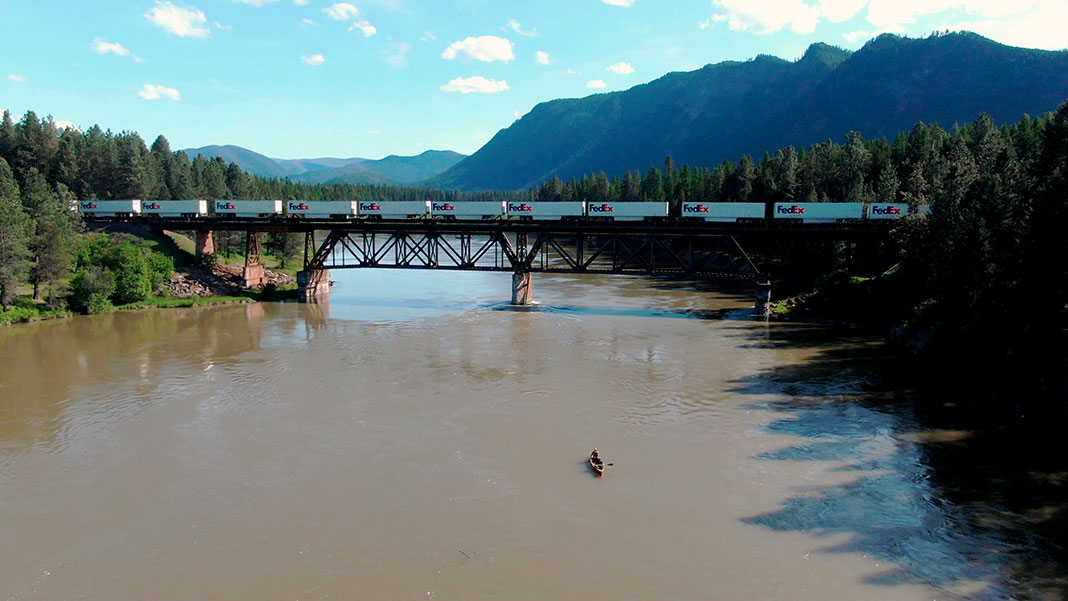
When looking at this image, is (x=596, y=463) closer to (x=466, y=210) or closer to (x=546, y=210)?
(x=546, y=210)

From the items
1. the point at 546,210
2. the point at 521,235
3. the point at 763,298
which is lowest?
the point at 763,298

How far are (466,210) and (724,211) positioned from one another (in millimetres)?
30246

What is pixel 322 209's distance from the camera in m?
78.8

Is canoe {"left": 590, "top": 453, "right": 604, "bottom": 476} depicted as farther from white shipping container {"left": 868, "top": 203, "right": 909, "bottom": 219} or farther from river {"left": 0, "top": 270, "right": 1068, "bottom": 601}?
white shipping container {"left": 868, "top": 203, "right": 909, "bottom": 219}

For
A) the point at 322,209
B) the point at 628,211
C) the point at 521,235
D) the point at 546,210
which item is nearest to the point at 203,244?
the point at 322,209

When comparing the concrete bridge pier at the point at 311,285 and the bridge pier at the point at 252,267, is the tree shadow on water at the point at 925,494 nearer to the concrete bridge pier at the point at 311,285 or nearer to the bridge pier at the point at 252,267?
the concrete bridge pier at the point at 311,285

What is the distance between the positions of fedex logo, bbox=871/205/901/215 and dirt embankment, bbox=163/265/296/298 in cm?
6936

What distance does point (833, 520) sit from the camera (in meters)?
23.5

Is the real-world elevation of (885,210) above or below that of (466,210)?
below

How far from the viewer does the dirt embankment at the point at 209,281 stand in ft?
240

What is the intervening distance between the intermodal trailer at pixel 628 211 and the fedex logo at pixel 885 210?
22.2 meters

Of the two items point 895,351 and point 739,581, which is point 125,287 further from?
point 895,351

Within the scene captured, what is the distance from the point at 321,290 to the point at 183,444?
48245 millimetres

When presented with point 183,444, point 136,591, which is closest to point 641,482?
point 136,591
